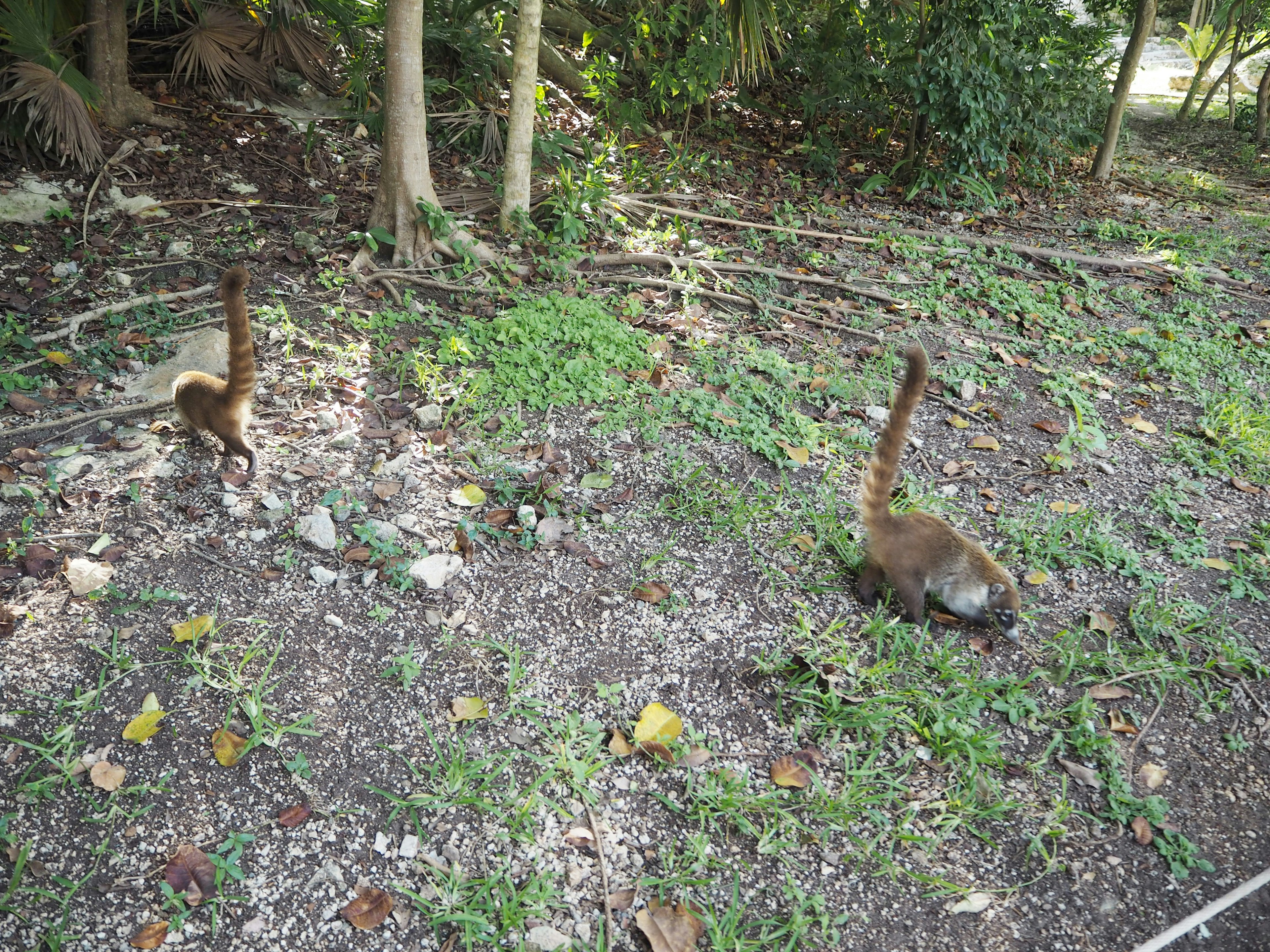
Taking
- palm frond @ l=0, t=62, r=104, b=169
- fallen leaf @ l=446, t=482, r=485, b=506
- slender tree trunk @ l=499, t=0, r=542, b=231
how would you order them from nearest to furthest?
fallen leaf @ l=446, t=482, r=485, b=506 → slender tree trunk @ l=499, t=0, r=542, b=231 → palm frond @ l=0, t=62, r=104, b=169

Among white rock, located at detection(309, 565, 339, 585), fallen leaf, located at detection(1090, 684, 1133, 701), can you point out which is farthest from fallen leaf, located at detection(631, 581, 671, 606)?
fallen leaf, located at detection(1090, 684, 1133, 701)

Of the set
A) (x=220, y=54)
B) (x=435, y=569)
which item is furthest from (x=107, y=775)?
(x=220, y=54)

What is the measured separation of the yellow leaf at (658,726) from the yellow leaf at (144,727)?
140 centimetres

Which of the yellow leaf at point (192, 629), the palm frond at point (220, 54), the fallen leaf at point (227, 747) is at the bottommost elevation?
the fallen leaf at point (227, 747)

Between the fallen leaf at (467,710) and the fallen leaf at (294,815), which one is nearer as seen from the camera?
the fallen leaf at (294,815)

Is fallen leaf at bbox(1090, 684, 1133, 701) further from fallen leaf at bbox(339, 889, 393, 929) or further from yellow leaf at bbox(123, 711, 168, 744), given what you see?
yellow leaf at bbox(123, 711, 168, 744)

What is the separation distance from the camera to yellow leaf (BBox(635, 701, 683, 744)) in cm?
262

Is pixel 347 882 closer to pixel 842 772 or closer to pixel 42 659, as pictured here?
pixel 42 659

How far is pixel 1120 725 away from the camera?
2822 mm

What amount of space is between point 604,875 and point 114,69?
19.8 feet

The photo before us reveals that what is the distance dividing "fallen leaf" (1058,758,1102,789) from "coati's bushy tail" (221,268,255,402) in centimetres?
312

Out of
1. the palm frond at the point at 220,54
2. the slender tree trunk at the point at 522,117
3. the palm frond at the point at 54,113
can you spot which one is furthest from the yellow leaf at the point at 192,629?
the palm frond at the point at 220,54

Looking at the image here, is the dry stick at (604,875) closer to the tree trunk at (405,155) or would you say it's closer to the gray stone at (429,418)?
the gray stone at (429,418)

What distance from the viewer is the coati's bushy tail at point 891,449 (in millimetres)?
2695
